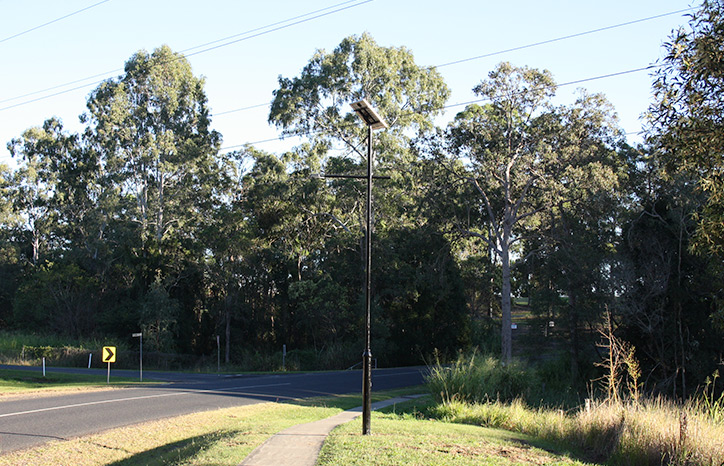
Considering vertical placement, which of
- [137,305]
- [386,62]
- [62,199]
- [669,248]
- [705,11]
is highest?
[386,62]

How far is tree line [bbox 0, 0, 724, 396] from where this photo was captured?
2952cm

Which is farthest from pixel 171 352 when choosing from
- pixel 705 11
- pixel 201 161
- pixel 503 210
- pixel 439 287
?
pixel 705 11

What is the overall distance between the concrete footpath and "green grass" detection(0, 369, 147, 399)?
10918 mm

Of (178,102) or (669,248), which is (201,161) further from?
(669,248)

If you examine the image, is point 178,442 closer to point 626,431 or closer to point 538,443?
point 538,443

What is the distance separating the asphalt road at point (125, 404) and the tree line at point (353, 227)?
31.7 ft

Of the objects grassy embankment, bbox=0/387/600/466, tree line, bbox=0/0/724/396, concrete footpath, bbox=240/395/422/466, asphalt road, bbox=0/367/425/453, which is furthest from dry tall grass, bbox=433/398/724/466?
tree line, bbox=0/0/724/396

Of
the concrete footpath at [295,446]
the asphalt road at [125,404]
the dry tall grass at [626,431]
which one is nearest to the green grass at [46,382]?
the asphalt road at [125,404]

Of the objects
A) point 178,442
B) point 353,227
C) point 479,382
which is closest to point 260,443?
point 178,442

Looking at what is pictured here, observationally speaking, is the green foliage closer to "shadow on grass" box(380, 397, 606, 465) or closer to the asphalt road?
"shadow on grass" box(380, 397, 606, 465)

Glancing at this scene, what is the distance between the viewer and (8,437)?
1096 centimetres

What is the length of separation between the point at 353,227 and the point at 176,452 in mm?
32659

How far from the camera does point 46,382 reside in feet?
73.7

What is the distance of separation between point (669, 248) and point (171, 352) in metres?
31.5
